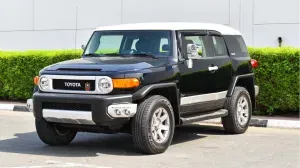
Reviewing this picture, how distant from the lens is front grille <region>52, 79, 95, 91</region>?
8.30m

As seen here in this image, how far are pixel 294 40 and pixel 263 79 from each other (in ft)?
8.89

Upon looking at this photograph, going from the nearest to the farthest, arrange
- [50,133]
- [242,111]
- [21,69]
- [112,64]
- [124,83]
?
[124,83], [112,64], [50,133], [242,111], [21,69]

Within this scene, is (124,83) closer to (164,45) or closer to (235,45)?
(164,45)

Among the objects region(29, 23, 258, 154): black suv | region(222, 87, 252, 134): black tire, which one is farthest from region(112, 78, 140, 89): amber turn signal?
region(222, 87, 252, 134): black tire

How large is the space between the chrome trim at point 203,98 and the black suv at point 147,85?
0.05ft

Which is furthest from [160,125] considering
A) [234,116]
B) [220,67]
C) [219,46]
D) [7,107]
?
[7,107]

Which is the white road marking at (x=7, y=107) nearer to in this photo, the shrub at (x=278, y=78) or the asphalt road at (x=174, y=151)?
the asphalt road at (x=174, y=151)

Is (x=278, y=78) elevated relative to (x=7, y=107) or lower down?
elevated

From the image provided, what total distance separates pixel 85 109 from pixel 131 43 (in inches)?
66.1

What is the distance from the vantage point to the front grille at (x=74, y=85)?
8.30m

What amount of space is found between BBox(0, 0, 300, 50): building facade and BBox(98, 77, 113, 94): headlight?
767 centimetres

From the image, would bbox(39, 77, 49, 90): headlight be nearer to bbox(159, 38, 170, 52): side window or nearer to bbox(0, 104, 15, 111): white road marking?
bbox(159, 38, 170, 52): side window

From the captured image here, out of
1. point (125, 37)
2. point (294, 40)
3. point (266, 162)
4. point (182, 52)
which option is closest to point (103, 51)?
point (125, 37)

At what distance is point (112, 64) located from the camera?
27.9 feet
